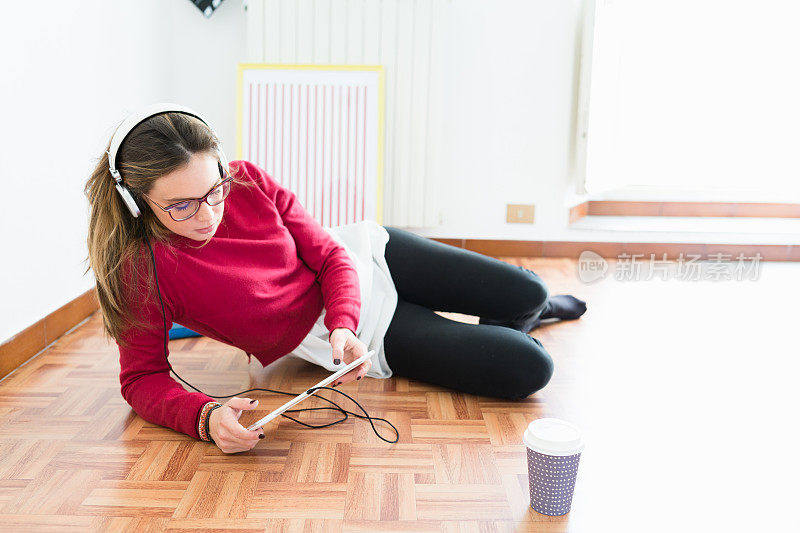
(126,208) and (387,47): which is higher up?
(387,47)

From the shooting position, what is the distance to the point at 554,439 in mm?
1058

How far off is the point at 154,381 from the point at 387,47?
74.1 inches

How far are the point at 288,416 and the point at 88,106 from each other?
4.02ft

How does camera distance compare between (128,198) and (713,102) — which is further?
(713,102)

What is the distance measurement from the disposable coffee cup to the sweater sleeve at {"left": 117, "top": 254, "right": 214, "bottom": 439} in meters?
0.59

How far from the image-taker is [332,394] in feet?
5.24

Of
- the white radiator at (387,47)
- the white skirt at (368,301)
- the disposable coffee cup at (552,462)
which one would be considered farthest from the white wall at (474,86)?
the disposable coffee cup at (552,462)

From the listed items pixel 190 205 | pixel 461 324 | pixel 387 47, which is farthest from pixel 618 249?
pixel 190 205

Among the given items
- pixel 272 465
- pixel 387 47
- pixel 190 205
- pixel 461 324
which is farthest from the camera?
pixel 387 47

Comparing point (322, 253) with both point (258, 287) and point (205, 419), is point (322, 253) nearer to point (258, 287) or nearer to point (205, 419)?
point (258, 287)

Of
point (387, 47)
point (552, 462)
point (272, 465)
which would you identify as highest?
point (387, 47)

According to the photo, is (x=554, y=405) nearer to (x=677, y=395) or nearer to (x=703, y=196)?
(x=677, y=395)

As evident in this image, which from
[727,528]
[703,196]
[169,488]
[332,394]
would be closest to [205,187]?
[169,488]

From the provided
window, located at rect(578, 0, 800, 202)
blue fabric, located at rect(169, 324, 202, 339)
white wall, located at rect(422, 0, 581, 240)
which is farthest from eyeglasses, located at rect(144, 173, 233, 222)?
window, located at rect(578, 0, 800, 202)
